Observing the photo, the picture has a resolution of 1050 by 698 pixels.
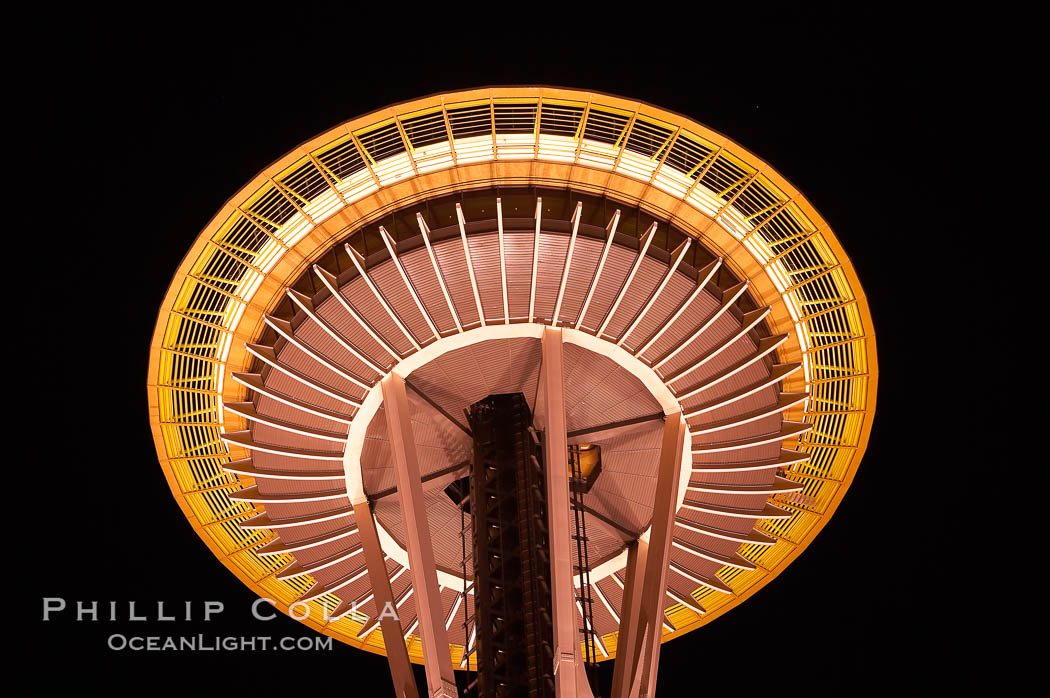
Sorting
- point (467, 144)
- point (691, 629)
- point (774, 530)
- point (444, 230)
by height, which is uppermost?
point (467, 144)

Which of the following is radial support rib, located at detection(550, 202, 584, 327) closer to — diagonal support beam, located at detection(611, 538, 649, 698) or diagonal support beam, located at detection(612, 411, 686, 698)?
diagonal support beam, located at detection(612, 411, 686, 698)

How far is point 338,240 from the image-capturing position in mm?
18328

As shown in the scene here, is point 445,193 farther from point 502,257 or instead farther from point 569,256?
point 569,256

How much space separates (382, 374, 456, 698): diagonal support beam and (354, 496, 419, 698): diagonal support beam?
1528mm

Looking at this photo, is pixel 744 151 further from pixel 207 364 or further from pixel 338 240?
pixel 207 364

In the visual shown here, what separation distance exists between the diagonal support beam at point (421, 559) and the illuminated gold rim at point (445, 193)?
338 centimetres

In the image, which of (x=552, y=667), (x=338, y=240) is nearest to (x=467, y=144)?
(x=338, y=240)

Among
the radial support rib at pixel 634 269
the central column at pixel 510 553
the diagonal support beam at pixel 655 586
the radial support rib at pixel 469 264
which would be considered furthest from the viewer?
the radial support rib at pixel 634 269

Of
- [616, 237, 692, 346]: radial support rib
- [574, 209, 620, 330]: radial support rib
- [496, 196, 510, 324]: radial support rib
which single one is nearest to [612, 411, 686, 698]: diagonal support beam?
[616, 237, 692, 346]: radial support rib

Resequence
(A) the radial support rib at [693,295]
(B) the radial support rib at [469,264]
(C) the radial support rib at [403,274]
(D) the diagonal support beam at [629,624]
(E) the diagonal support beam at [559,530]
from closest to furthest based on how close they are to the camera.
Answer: (E) the diagonal support beam at [559,530]
(B) the radial support rib at [469,264]
(C) the radial support rib at [403,274]
(D) the diagonal support beam at [629,624]
(A) the radial support rib at [693,295]

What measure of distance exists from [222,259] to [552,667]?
916cm

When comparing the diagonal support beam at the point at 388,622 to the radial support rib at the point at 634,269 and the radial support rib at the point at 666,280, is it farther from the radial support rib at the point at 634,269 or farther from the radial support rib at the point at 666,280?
the radial support rib at the point at 666,280

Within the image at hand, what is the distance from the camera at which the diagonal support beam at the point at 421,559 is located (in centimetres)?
1625

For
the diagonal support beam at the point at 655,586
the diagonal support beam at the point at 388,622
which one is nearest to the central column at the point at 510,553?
the diagonal support beam at the point at 655,586
